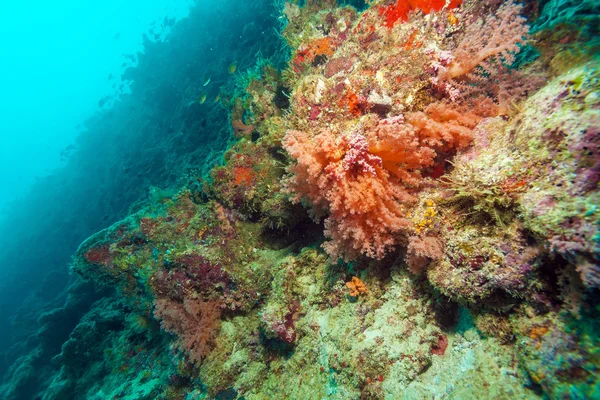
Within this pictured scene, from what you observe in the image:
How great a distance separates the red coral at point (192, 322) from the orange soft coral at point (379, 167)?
9.96ft

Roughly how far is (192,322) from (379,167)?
4.02m

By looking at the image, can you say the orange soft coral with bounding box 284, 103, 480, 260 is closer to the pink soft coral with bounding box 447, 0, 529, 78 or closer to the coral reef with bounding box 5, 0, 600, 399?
the coral reef with bounding box 5, 0, 600, 399

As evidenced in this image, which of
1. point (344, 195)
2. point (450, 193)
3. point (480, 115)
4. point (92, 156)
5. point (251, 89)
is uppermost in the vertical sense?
point (92, 156)

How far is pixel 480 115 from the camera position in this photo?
3072 millimetres

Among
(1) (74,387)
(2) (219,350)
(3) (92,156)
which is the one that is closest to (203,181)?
(2) (219,350)

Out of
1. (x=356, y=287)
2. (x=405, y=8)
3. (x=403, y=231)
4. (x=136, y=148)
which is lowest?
Result: (x=356, y=287)

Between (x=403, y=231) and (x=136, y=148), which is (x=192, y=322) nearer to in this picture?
(x=403, y=231)

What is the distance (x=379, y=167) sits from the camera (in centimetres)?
313

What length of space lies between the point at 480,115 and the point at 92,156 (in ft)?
109

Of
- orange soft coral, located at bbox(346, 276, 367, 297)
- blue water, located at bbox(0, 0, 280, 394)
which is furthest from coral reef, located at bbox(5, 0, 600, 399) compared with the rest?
blue water, located at bbox(0, 0, 280, 394)

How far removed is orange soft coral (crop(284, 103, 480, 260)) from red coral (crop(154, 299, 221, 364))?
3.04 m

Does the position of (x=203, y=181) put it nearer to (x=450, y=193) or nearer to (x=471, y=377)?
(x=450, y=193)

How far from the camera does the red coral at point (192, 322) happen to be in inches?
187

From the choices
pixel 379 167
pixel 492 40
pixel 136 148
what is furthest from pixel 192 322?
pixel 136 148
